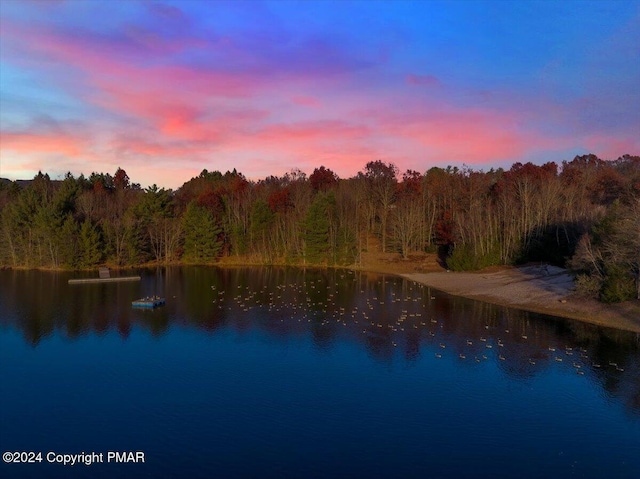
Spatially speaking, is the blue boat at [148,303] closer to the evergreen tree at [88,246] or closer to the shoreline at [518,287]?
the shoreline at [518,287]

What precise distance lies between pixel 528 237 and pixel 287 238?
41785 millimetres

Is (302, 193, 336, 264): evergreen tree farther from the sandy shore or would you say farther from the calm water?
the calm water

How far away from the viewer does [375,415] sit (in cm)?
2478

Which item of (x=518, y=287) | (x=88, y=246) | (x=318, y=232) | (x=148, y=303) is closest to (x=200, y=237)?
(x=88, y=246)

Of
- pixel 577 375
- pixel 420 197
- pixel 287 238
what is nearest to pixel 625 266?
pixel 577 375

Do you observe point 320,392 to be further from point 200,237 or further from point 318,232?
point 200,237

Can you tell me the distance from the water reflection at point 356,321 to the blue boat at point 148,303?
105 centimetres

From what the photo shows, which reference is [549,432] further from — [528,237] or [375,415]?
[528,237]

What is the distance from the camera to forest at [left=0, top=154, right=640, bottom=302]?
7538 cm

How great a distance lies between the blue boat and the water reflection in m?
1.05

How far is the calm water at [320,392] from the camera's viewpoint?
20.7m

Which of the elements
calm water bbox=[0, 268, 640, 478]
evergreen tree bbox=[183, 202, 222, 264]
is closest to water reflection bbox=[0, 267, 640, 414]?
calm water bbox=[0, 268, 640, 478]

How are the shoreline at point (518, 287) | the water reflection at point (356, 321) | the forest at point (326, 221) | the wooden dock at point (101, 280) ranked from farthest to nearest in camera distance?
the forest at point (326, 221) < the wooden dock at point (101, 280) < the shoreline at point (518, 287) < the water reflection at point (356, 321)

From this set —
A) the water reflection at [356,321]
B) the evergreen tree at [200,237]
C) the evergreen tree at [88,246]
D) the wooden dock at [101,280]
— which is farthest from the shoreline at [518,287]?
the wooden dock at [101,280]
